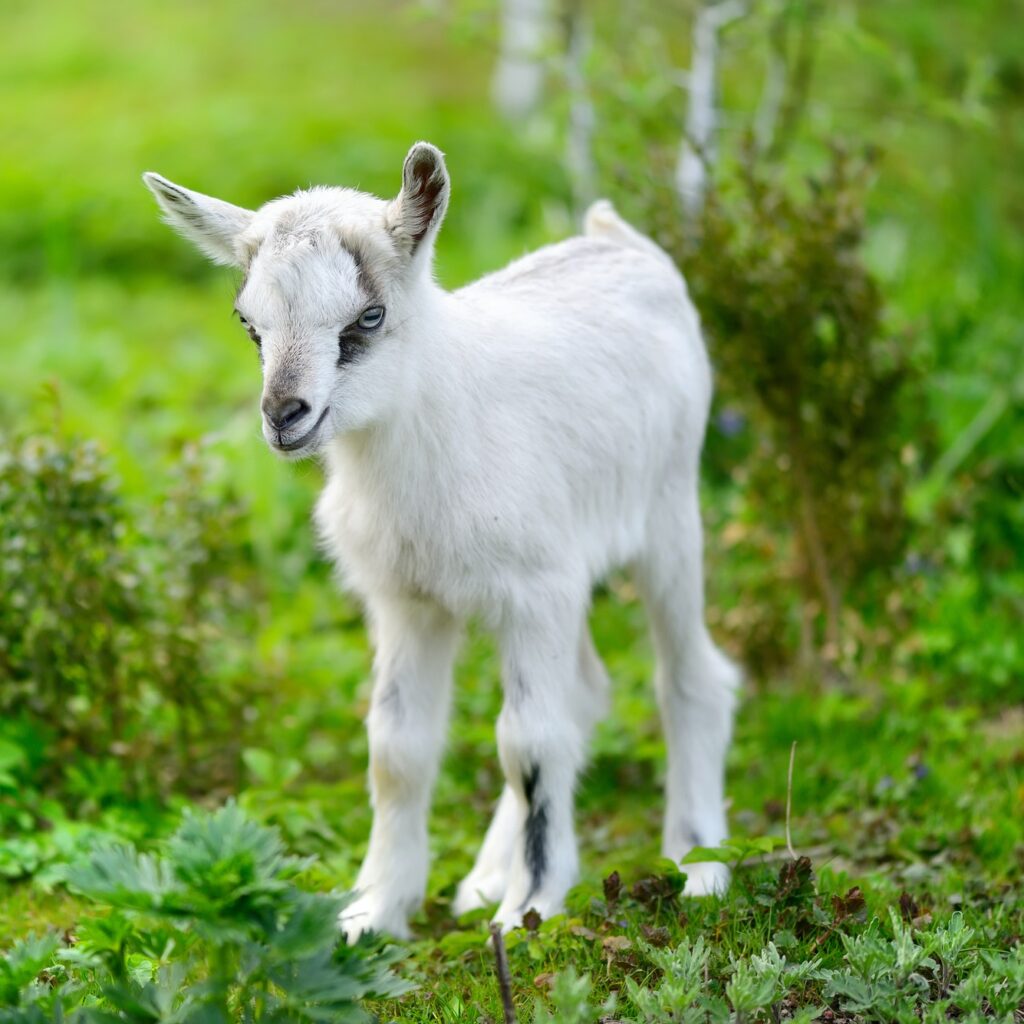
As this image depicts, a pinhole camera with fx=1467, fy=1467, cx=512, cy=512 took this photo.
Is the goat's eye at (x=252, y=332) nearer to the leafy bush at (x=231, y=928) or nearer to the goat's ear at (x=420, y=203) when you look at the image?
the goat's ear at (x=420, y=203)

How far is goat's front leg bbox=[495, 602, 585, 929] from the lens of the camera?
4578 mm

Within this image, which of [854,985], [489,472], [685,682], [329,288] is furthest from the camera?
[685,682]

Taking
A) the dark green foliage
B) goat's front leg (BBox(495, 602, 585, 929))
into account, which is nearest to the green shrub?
the dark green foliage

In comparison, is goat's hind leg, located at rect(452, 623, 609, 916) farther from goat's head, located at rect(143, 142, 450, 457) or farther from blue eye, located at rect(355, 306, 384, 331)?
blue eye, located at rect(355, 306, 384, 331)

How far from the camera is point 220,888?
3.17 meters

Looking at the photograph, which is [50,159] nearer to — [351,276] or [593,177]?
[593,177]

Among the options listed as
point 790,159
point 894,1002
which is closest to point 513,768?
point 894,1002

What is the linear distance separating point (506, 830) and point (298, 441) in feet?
6.24

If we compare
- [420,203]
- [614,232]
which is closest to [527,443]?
[420,203]

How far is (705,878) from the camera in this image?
5035mm

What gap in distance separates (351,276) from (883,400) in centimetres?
315

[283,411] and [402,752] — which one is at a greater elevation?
[283,411]

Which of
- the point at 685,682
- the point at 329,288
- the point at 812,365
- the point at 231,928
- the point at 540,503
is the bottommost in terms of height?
the point at 685,682

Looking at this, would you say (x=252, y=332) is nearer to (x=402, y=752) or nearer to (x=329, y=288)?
(x=329, y=288)
